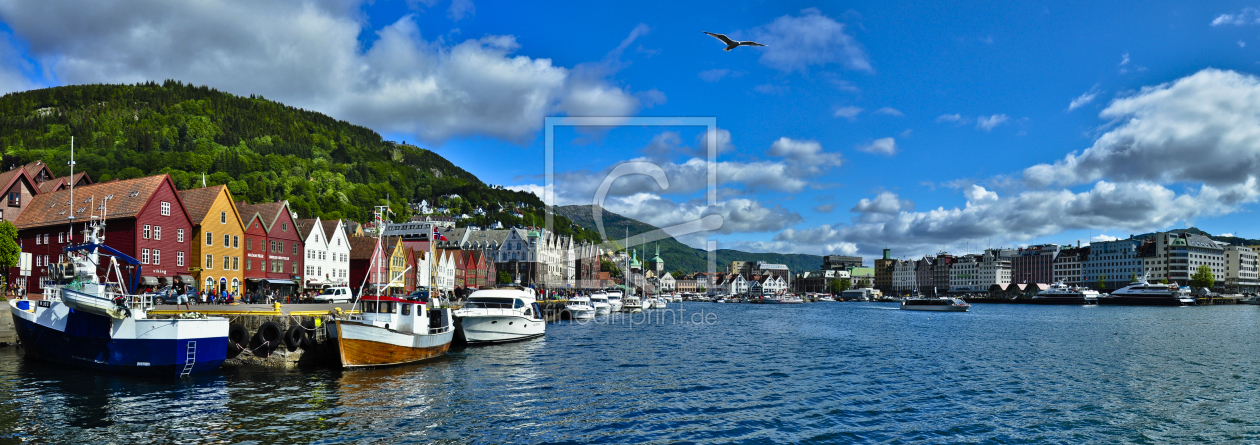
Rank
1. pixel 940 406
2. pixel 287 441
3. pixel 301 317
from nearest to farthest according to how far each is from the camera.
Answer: pixel 287 441 < pixel 940 406 < pixel 301 317

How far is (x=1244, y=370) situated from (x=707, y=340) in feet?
104

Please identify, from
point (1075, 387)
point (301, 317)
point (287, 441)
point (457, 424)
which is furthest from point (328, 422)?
point (1075, 387)

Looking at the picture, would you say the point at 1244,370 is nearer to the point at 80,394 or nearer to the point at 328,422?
the point at 328,422

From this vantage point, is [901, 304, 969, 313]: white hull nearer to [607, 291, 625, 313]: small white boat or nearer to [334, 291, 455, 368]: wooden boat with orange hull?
[607, 291, 625, 313]: small white boat

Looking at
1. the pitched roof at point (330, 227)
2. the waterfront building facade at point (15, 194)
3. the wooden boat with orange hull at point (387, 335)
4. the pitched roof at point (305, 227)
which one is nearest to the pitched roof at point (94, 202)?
the waterfront building facade at point (15, 194)

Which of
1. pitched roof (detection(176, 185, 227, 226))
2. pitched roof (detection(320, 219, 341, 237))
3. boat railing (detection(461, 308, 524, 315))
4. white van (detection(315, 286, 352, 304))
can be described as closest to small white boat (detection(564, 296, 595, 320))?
white van (detection(315, 286, 352, 304))

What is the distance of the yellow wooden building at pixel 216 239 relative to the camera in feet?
203

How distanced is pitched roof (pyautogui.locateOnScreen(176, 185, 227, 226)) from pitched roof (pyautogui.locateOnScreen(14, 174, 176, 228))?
14.4 feet

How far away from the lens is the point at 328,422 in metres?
20.8

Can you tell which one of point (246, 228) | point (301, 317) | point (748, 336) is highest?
point (246, 228)

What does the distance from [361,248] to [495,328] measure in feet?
183

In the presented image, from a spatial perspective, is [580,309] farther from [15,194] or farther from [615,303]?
[15,194]

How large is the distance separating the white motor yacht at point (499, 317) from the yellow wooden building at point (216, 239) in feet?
99.0

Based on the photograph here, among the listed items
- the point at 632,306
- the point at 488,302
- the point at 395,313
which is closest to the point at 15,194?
the point at 488,302
